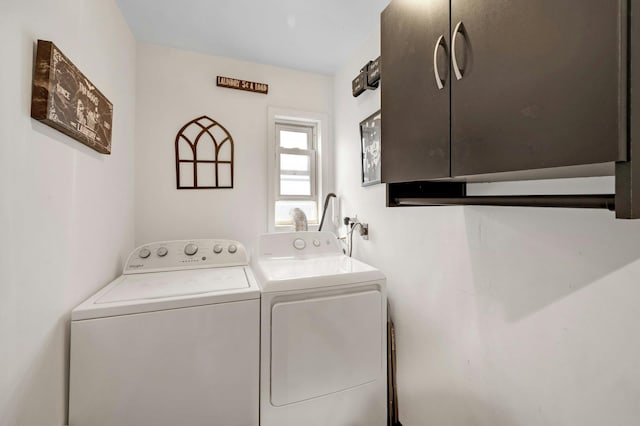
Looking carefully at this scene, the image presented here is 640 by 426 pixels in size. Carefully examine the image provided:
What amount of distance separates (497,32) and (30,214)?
147 cm

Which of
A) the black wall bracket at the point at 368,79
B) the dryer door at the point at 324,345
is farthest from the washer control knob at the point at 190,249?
the black wall bracket at the point at 368,79

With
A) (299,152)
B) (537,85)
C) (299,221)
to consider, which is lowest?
(299,221)

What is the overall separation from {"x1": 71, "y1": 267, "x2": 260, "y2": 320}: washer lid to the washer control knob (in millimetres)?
178

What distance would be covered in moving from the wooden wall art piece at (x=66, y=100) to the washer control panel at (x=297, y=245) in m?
1.06

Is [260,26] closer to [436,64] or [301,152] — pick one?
[301,152]

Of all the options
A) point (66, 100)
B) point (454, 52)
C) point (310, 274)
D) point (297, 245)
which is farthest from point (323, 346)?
point (66, 100)

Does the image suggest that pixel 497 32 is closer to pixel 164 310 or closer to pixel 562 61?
pixel 562 61

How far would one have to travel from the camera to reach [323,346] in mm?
1347

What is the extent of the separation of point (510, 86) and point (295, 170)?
201cm

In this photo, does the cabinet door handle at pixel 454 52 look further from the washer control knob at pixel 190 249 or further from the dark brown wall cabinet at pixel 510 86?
the washer control knob at pixel 190 249

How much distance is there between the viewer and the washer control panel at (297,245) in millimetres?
1806

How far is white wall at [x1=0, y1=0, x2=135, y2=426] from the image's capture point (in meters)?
0.74

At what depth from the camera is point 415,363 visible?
1479 millimetres

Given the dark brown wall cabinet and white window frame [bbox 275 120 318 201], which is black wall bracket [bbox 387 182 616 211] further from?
white window frame [bbox 275 120 318 201]
